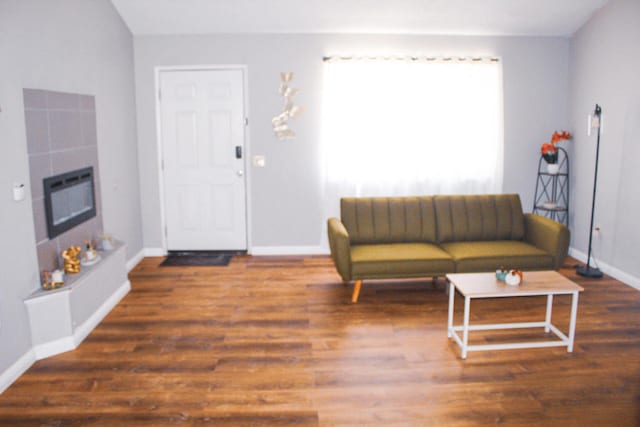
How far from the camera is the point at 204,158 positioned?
6121mm

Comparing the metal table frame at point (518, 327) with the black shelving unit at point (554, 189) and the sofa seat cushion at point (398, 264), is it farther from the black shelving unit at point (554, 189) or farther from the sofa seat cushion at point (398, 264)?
the black shelving unit at point (554, 189)

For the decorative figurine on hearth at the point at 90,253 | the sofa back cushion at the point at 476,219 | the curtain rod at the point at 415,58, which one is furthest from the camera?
the curtain rod at the point at 415,58

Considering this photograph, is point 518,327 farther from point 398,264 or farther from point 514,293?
point 398,264

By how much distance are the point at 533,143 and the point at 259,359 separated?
428cm

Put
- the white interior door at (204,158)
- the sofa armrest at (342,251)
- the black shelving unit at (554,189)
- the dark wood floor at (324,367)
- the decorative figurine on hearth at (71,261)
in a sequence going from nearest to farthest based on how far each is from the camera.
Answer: the dark wood floor at (324,367)
the decorative figurine on hearth at (71,261)
the sofa armrest at (342,251)
the white interior door at (204,158)
the black shelving unit at (554,189)

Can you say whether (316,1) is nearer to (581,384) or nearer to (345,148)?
(345,148)

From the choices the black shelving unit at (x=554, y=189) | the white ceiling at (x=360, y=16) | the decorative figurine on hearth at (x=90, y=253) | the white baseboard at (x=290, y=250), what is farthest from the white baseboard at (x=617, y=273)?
the decorative figurine on hearth at (x=90, y=253)

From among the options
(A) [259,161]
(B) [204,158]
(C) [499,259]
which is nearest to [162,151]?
(B) [204,158]

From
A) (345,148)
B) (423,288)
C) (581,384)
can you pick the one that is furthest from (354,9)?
(581,384)

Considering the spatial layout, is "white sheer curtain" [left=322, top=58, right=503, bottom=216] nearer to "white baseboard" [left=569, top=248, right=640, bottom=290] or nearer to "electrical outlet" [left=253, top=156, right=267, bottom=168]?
"electrical outlet" [left=253, top=156, right=267, bottom=168]

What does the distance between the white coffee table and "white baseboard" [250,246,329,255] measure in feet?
8.00

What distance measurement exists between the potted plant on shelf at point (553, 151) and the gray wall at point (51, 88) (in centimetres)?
450

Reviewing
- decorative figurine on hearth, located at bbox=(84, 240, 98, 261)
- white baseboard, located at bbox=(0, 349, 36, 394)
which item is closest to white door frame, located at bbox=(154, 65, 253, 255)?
decorative figurine on hearth, located at bbox=(84, 240, 98, 261)

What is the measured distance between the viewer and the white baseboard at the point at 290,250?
6297mm
